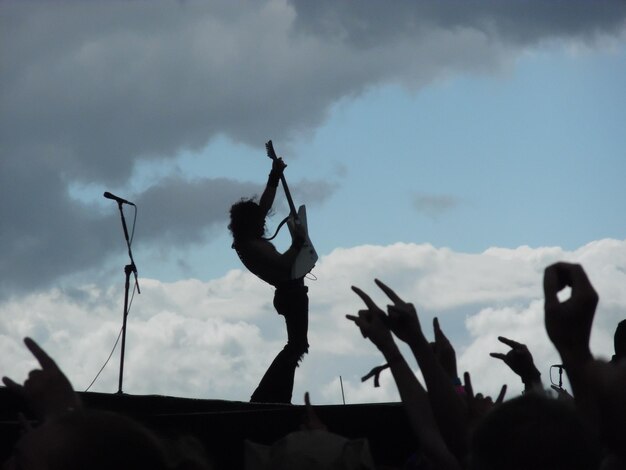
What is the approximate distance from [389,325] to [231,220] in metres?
5.34

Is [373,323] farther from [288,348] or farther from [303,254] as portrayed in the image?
[303,254]

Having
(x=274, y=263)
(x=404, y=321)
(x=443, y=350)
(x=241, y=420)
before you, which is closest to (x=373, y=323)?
(x=404, y=321)

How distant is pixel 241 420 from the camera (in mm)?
3592

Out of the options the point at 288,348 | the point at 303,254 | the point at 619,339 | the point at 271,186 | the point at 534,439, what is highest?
the point at 271,186

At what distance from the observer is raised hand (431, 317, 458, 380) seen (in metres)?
3.02

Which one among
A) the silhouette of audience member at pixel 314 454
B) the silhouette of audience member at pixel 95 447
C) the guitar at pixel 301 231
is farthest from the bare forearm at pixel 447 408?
the guitar at pixel 301 231

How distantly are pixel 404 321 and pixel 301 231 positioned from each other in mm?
5604

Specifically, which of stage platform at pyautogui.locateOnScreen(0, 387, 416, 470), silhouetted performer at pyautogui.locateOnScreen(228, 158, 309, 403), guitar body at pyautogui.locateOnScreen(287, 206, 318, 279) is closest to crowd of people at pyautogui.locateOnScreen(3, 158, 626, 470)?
stage platform at pyautogui.locateOnScreen(0, 387, 416, 470)

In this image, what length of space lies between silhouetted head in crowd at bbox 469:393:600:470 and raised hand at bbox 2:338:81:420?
99cm

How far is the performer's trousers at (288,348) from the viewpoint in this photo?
7047 mm

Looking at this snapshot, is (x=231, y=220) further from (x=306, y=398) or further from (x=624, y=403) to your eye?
(x=624, y=403)

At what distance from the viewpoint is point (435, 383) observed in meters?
2.37

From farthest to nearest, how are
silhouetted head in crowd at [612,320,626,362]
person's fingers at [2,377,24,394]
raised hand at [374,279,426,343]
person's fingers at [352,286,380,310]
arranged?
silhouetted head in crowd at [612,320,626,362] < person's fingers at [352,286,380,310] < raised hand at [374,279,426,343] < person's fingers at [2,377,24,394]

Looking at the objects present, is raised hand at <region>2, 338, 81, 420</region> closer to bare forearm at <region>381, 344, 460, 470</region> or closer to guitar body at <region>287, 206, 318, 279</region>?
bare forearm at <region>381, 344, 460, 470</region>
